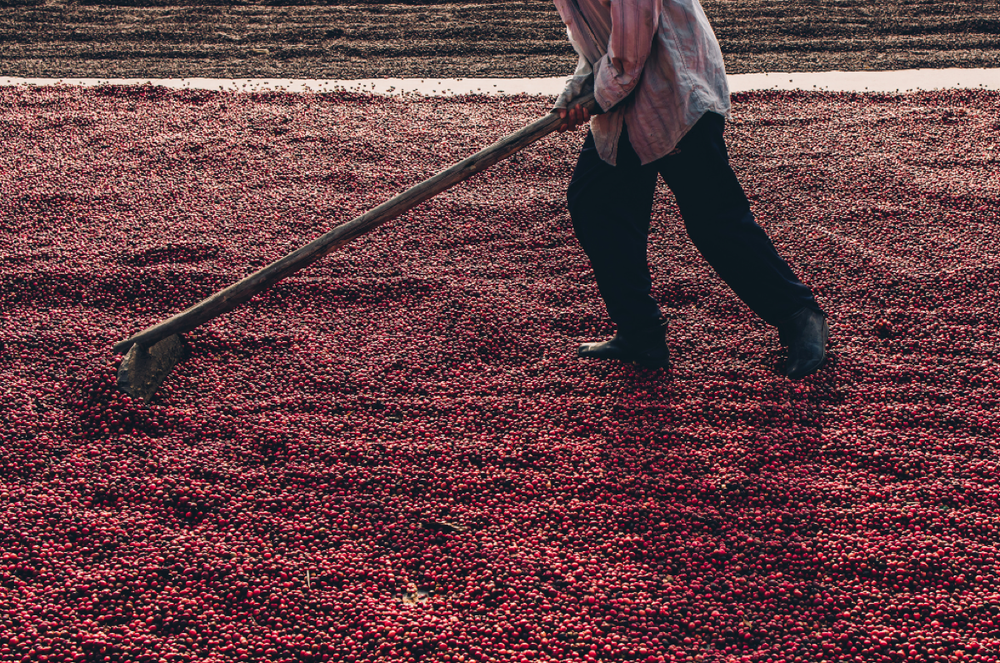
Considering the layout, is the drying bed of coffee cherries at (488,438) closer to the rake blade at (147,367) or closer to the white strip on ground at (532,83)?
the rake blade at (147,367)

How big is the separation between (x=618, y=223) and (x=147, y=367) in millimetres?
1672

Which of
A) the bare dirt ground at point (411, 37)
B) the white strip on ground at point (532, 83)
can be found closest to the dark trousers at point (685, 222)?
the white strip on ground at point (532, 83)

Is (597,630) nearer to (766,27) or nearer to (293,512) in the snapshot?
(293,512)

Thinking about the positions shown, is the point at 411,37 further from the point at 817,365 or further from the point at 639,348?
the point at 817,365

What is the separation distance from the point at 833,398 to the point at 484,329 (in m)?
1.28

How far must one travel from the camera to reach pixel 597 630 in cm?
187

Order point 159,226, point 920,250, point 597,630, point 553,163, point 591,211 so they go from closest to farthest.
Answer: point 597,630
point 591,211
point 920,250
point 159,226
point 553,163

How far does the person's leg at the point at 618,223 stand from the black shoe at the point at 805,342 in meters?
0.48

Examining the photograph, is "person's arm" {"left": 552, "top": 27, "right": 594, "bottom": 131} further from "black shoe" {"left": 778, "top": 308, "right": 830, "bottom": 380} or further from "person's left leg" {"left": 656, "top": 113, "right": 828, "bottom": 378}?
"black shoe" {"left": 778, "top": 308, "right": 830, "bottom": 380}

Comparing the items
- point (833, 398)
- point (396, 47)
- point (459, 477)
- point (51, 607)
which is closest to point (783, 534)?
point (833, 398)

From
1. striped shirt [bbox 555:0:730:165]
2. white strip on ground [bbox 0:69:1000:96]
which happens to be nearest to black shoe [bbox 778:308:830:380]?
striped shirt [bbox 555:0:730:165]

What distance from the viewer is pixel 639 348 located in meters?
2.73

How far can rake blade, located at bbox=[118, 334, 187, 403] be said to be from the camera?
8.52 feet

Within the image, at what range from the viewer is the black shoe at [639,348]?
271cm
